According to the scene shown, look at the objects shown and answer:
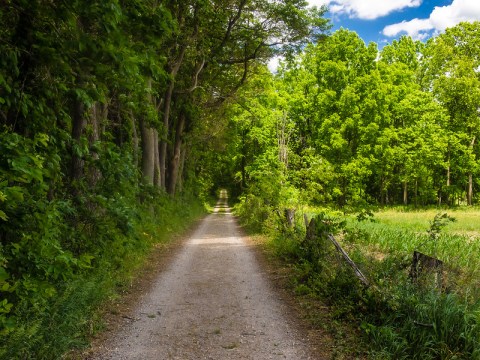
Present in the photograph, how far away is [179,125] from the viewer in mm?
21172

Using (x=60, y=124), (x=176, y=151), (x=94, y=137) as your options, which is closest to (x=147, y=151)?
(x=176, y=151)

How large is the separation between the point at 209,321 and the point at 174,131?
58.2ft

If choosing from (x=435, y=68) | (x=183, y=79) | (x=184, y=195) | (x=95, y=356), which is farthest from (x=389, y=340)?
(x=435, y=68)

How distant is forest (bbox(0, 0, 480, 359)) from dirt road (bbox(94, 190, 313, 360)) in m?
0.79

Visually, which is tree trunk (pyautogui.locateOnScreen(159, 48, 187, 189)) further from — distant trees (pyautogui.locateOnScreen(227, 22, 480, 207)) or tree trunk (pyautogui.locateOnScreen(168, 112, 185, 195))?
distant trees (pyautogui.locateOnScreen(227, 22, 480, 207))

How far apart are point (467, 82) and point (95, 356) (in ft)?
123

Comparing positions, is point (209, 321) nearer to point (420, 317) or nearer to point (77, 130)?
point (420, 317)

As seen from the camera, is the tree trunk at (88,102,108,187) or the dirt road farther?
the tree trunk at (88,102,108,187)

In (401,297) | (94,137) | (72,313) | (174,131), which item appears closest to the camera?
(72,313)

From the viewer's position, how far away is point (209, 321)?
20.1 ft

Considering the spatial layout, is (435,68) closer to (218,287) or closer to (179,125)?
(179,125)

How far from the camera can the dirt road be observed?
5.05 m

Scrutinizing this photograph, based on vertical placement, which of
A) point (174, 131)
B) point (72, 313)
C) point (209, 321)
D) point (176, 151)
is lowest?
point (209, 321)

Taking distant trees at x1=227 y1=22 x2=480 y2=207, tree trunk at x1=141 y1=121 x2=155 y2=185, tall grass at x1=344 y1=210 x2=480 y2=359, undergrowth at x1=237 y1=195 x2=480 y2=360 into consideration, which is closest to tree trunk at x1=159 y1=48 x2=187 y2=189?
tree trunk at x1=141 y1=121 x2=155 y2=185
